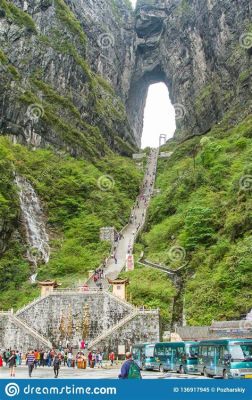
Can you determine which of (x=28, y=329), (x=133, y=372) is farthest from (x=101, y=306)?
(x=133, y=372)

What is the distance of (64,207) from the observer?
5931 cm

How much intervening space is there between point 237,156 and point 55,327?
3006 cm

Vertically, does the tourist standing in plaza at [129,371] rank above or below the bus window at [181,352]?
below

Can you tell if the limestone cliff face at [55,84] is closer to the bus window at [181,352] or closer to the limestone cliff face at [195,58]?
the limestone cliff face at [195,58]

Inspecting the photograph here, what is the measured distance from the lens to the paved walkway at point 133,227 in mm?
46641

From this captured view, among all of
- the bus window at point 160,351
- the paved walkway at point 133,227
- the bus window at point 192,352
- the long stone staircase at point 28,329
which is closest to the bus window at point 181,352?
the bus window at point 192,352

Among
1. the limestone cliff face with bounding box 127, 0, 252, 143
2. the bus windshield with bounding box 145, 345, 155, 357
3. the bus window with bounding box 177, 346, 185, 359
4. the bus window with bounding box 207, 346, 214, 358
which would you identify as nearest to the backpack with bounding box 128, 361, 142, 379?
the bus window with bounding box 207, 346, 214, 358

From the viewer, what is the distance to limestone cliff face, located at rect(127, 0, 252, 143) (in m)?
83.5

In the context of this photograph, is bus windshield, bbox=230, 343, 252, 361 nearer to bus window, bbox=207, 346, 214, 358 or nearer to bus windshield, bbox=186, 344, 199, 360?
bus window, bbox=207, 346, 214, 358

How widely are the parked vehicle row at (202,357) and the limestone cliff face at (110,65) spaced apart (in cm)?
4528

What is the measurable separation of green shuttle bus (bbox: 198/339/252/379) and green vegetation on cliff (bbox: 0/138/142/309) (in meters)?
24.0

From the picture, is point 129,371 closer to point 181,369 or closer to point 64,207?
point 181,369

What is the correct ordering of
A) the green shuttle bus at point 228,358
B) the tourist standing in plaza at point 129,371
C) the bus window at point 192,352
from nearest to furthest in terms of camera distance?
the tourist standing in plaza at point 129,371
the green shuttle bus at point 228,358
the bus window at point 192,352
